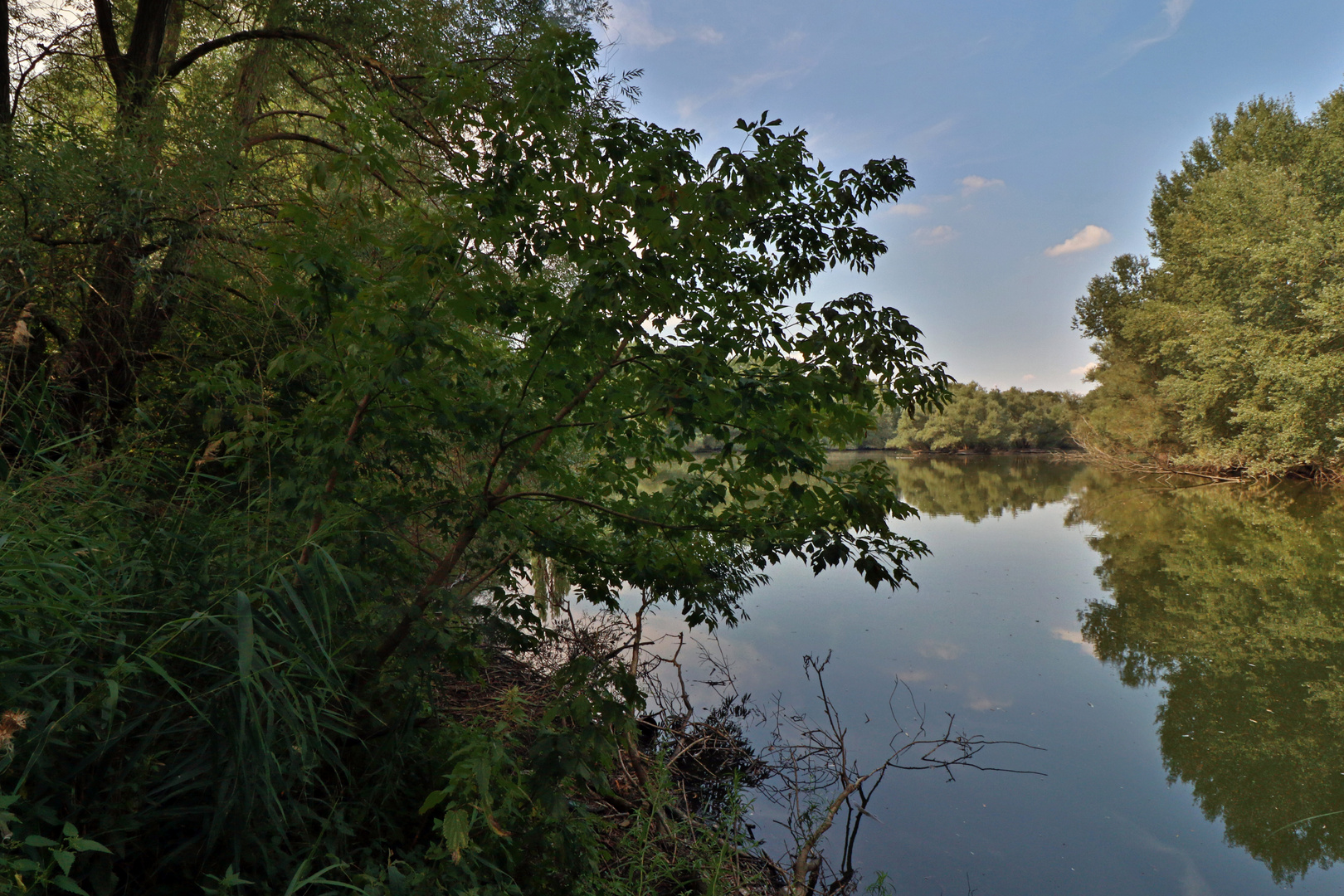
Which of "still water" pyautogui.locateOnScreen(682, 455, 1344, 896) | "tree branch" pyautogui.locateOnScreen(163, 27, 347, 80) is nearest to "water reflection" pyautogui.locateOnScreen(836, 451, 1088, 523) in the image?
"still water" pyautogui.locateOnScreen(682, 455, 1344, 896)

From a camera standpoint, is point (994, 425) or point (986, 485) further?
point (994, 425)

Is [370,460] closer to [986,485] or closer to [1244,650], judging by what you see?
[1244,650]

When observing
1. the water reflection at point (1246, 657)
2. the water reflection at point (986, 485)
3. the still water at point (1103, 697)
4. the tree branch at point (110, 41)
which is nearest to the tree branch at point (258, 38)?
the tree branch at point (110, 41)

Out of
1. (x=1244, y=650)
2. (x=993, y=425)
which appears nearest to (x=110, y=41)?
(x=1244, y=650)

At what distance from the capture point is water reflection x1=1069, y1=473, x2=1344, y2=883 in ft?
15.5

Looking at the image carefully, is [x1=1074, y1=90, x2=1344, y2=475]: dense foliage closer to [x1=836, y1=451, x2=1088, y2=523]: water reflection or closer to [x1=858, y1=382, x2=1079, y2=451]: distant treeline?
[x1=836, y1=451, x2=1088, y2=523]: water reflection

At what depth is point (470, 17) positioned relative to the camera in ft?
18.2

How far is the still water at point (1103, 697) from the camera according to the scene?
4285 millimetres

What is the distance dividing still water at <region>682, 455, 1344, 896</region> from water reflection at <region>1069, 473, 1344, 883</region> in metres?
0.02

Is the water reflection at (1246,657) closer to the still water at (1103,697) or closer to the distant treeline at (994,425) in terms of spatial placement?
the still water at (1103,697)

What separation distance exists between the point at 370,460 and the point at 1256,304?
25.0 metres

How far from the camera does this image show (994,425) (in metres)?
50.6

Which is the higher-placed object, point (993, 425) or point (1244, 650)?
point (993, 425)

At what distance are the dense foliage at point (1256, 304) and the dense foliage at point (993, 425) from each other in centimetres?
2301
